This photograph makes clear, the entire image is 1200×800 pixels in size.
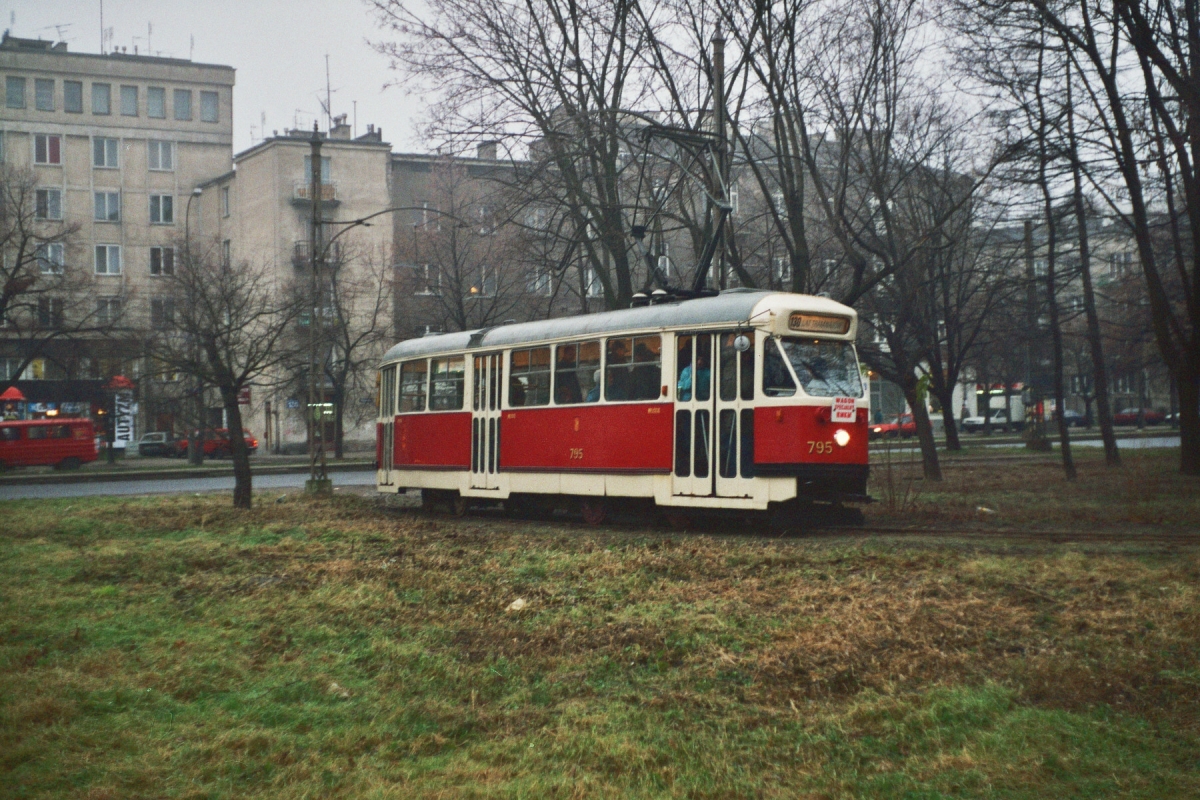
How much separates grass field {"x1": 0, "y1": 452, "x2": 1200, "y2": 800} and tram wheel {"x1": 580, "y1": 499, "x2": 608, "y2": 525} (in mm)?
5587

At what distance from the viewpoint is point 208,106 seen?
2677 inches

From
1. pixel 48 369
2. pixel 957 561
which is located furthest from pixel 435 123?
pixel 48 369

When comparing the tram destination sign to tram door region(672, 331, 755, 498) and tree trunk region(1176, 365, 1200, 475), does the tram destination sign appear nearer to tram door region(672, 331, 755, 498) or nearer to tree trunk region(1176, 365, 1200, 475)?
tram door region(672, 331, 755, 498)

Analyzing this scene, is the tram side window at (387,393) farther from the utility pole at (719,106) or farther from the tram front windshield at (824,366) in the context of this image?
the tram front windshield at (824,366)

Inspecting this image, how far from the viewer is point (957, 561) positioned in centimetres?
1035

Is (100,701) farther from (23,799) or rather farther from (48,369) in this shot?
(48,369)

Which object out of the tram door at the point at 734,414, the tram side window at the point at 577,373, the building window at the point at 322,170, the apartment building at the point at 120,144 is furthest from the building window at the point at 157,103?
the tram door at the point at 734,414

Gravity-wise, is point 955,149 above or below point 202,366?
above

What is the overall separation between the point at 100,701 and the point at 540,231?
18.6 meters

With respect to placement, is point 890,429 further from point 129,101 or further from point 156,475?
point 129,101

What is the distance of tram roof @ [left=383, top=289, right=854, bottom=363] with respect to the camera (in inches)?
587

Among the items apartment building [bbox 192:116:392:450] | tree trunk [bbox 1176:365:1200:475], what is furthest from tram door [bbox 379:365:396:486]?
apartment building [bbox 192:116:392:450]

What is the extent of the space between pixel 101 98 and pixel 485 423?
5601 cm

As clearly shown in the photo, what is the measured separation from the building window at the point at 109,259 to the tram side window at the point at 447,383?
5280 cm
